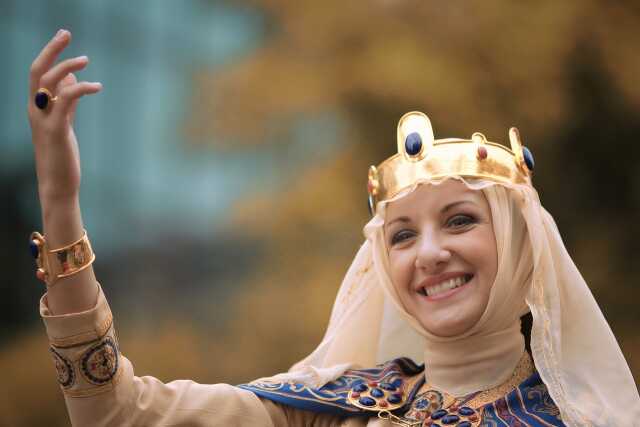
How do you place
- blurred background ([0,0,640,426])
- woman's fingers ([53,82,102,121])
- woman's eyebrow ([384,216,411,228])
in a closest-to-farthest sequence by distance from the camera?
woman's fingers ([53,82,102,121]), woman's eyebrow ([384,216,411,228]), blurred background ([0,0,640,426])

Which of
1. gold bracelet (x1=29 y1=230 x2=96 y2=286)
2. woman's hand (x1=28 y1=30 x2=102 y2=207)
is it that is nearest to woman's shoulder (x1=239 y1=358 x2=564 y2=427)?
gold bracelet (x1=29 y1=230 x2=96 y2=286)

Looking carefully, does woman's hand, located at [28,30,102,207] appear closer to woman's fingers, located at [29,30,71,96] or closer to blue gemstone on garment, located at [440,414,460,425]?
woman's fingers, located at [29,30,71,96]

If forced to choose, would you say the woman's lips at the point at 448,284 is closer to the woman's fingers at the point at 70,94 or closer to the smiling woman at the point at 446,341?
the smiling woman at the point at 446,341

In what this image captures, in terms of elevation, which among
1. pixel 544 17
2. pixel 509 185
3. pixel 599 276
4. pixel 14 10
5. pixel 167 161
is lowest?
pixel 599 276

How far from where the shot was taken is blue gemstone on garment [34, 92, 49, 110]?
1995 millimetres

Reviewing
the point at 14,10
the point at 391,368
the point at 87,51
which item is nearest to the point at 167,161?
the point at 87,51

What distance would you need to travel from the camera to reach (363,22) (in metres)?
5.79

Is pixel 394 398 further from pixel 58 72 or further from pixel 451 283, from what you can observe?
pixel 58 72

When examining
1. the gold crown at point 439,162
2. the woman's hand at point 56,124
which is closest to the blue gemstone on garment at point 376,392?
the gold crown at point 439,162

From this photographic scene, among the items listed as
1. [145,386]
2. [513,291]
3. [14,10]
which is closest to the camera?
[145,386]

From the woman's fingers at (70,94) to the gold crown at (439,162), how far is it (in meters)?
0.88

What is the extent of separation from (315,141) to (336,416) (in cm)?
345

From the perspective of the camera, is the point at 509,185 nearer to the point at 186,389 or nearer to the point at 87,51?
the point at 186,389

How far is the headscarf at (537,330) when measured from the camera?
2281 millimetres
